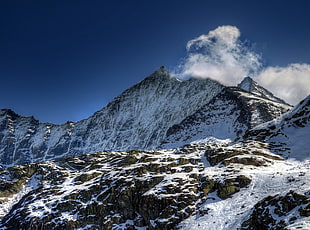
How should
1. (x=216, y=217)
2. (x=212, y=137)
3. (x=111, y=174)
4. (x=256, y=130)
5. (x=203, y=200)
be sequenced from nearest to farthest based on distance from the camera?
(x=216, y=217) < (x=203, y=200) < (x=111, y=174) < (x=256, y=130) < (x=212, y=137)

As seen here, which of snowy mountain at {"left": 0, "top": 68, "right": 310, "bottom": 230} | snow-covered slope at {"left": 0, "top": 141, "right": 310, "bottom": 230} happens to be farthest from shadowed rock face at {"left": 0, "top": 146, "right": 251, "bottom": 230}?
snowy mountain at {"left": 0, "top": 68, "right": 310, "bottom": 230}

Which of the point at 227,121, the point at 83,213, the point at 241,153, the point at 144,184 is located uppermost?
the point at 227,121

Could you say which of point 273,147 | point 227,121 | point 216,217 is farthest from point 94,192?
point 227,121

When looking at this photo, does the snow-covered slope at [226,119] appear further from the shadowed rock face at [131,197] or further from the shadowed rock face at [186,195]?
the shadowed rock face at [131,197]

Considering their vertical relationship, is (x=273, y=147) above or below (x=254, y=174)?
above

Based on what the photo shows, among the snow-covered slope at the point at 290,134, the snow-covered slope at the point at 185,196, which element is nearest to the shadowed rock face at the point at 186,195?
the snow-covered slope at the point at 185,196

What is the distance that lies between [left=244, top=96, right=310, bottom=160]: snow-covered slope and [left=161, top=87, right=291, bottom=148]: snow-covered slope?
43.8 meters

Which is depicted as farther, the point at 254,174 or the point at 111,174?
the point at 111,174

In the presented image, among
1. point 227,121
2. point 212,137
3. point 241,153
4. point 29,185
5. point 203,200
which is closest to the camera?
point 203,200

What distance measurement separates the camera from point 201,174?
60.1 metres

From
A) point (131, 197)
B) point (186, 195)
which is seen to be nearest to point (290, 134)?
point (186, 195)

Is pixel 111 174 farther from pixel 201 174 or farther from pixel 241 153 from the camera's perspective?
pixel 241 153

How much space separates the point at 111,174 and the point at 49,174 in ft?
156

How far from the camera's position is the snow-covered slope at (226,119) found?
13150 centimetres
